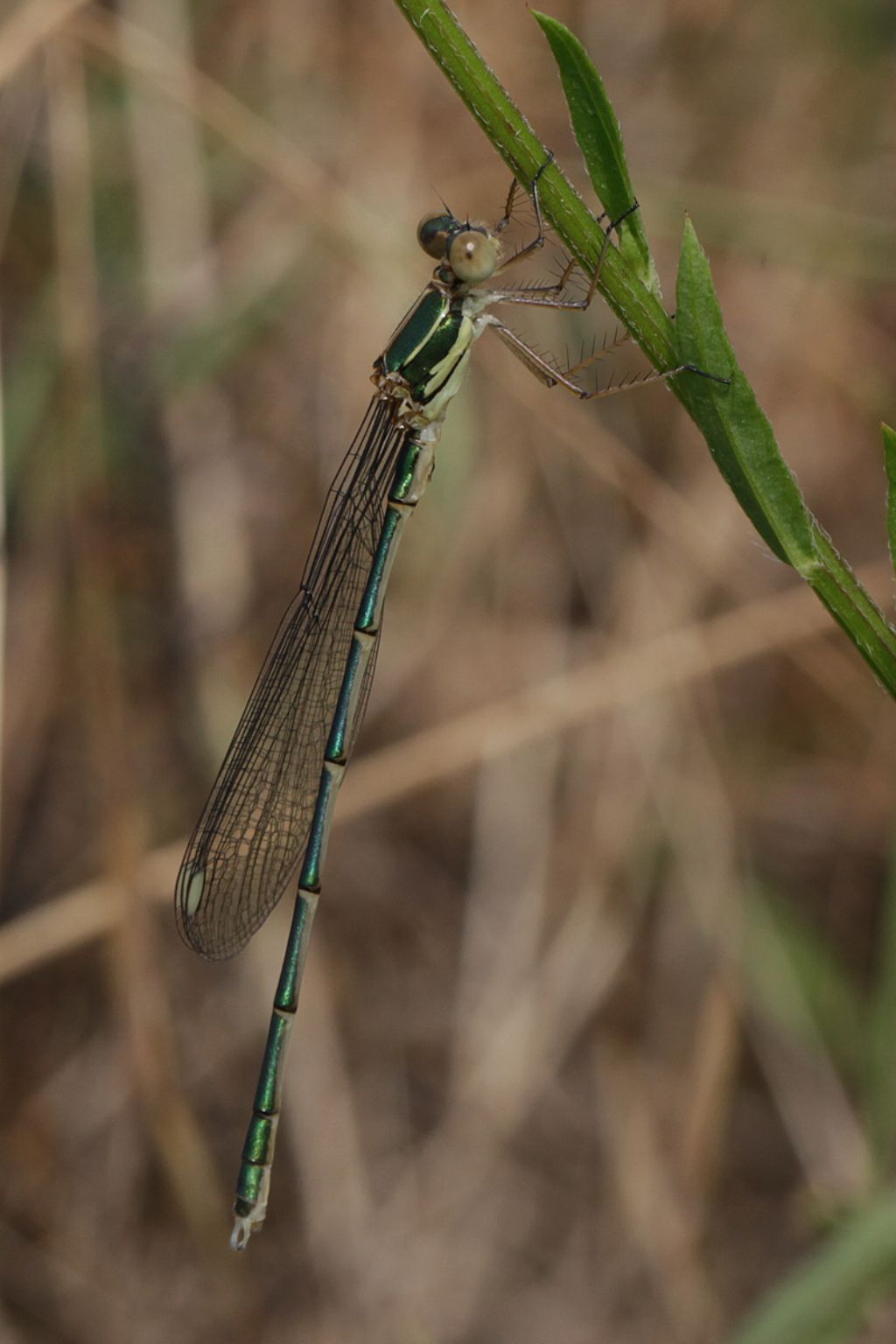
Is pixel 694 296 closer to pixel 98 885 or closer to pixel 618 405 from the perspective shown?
pixel 98 885

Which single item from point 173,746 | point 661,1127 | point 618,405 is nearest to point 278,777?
point 173,746

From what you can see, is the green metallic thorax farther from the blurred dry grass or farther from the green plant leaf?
the green plant leaf

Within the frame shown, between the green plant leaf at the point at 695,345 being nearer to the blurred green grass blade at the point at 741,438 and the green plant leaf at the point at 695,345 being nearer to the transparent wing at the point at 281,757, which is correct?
the blurred green grass blade at the point at 741,438

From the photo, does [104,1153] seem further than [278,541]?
No

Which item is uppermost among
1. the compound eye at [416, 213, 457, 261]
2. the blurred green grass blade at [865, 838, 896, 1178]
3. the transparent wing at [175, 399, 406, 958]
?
the compound eye at [416, 213, 457, 261]

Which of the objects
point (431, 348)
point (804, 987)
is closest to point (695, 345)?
point (431, 348)

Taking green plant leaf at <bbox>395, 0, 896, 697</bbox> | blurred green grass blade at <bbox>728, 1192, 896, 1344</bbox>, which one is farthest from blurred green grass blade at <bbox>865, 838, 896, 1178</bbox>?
green plant leaf at <bbox>395, 0, 896, 697</bbox>

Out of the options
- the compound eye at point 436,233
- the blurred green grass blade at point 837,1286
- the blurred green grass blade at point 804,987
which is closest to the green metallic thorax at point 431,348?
the compound eye at point 436,233
